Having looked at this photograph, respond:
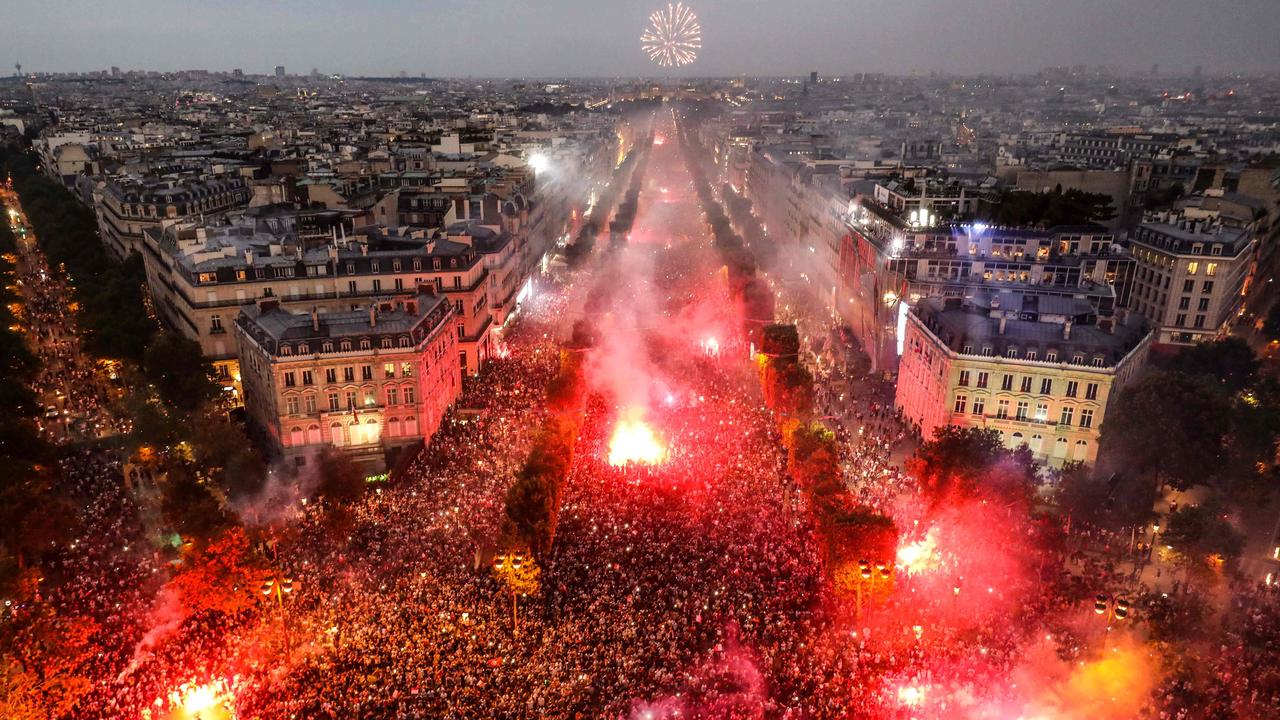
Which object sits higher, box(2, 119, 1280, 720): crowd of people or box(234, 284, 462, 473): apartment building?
box(234, 284, 462, 473): apartment building

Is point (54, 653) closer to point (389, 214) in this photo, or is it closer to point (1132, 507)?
point (1132, 507)

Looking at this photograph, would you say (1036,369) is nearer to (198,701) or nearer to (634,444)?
(634,444)

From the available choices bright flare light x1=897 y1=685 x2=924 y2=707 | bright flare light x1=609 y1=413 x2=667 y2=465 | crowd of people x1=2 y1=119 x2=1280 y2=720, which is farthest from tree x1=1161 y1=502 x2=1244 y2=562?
bright flare light x1=609 y1=413 x2=667 y2=465

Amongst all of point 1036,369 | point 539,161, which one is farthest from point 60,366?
point 539,161

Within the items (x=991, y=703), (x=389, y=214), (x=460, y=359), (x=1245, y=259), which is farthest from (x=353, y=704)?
(x=1245, y=259)

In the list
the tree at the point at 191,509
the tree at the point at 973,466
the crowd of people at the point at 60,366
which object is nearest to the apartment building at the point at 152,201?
the crowd of people at the point at 60,366

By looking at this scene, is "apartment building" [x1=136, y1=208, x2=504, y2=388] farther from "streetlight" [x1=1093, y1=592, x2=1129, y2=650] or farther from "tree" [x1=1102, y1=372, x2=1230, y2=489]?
"tree" [x1=1102, y1=372, x2=1230, y2=489]
